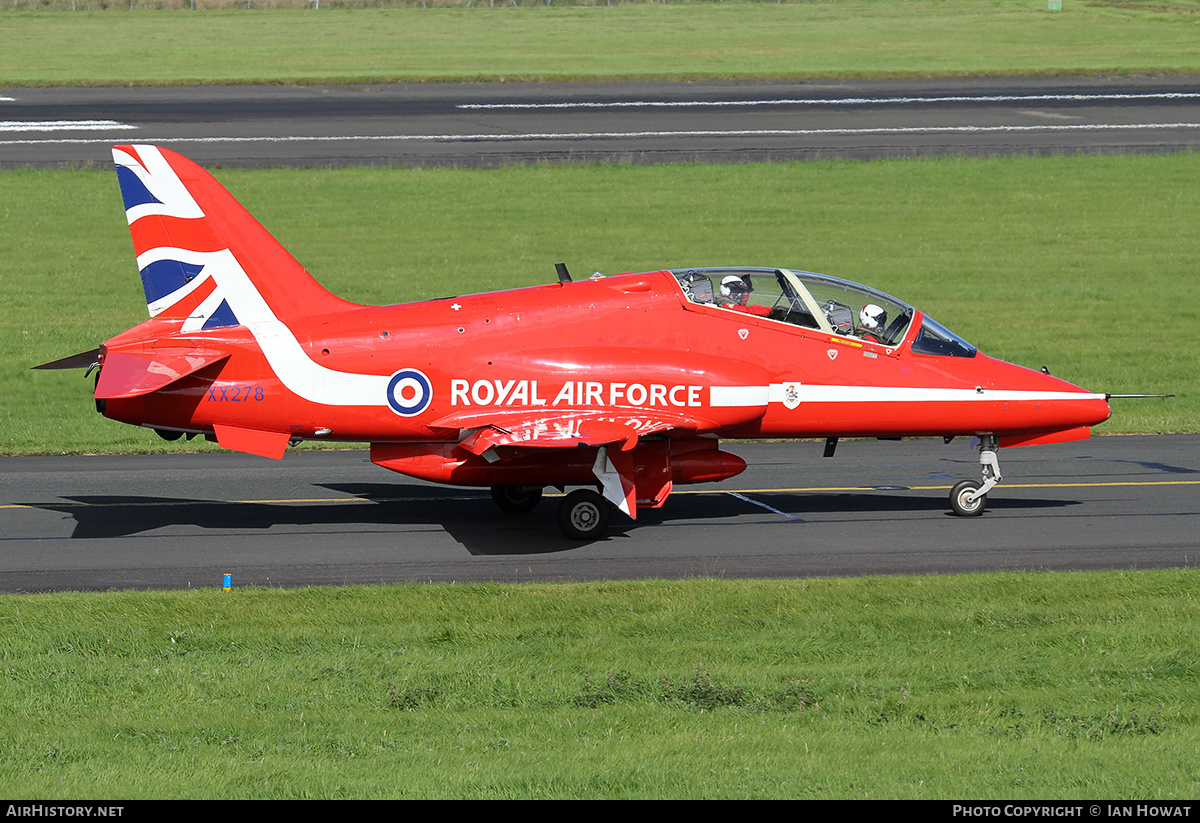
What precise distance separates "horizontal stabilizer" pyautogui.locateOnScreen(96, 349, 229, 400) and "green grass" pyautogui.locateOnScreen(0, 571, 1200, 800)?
283 cm

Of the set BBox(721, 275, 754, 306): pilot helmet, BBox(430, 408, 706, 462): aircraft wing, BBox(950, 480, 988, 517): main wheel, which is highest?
BBox(721, 275, 754, 306): pilot helmet

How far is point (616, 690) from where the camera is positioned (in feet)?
35.4

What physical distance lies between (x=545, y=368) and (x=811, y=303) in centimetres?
348

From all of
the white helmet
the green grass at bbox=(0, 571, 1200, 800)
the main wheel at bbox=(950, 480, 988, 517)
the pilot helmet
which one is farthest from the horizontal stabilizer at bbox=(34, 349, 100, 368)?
the main wheel at bbox=(950, 480, 988, 517)

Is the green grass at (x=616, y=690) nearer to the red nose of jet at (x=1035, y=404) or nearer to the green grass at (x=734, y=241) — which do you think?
the red nose of jet at (x=1035, y=404)

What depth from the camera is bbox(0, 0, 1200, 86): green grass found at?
2307 inches

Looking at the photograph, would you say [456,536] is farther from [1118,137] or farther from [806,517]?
[1118,137]

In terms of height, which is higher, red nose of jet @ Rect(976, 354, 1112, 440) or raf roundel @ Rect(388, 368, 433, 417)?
raf roundel @ Rect(388, 368, 433, 417)

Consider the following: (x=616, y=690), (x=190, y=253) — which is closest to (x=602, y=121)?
A: (x=190, y=253)

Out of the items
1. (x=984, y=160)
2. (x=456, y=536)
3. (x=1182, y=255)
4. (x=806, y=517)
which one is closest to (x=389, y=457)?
(x=456, y=536)

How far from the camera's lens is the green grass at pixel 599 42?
58594 mm

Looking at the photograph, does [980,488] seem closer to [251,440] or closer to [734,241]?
[251,440]

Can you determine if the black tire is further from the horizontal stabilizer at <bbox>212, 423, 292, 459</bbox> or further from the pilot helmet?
the pilot helmet

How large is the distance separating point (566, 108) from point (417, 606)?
38.4 metres
